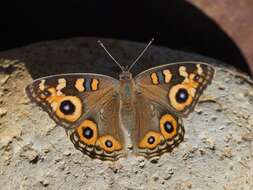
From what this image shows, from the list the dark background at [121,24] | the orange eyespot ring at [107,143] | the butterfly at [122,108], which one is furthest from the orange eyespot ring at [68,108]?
the dark background at [121,24]

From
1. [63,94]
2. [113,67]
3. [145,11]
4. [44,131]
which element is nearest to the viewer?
[63,94]

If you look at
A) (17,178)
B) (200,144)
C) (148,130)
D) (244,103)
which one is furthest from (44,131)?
(244,103)

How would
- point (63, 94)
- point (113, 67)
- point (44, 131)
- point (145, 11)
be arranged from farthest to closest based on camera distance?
point (145, 11)
point (113, 67)
point (44, 131)
point (63, 94)

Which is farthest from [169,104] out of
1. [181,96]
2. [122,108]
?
[122,108]

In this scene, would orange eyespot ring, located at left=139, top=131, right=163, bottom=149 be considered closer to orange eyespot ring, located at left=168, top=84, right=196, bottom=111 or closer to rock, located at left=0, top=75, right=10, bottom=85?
orange eyespot ring, located at left=168, top=84, right=196, bottom=111

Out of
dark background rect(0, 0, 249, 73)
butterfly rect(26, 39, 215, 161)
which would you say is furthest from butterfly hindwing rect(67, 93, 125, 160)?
dark background rect(0, 0, 249, 73)

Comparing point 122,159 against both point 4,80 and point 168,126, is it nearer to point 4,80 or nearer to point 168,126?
point 168,126

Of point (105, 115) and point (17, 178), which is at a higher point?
point (105, 115)

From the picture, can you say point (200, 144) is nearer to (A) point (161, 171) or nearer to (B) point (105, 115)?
(A) point (161, 171)

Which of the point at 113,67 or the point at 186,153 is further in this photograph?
the point at 113,67
